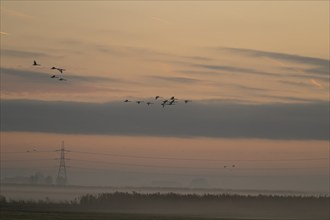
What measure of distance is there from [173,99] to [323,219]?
19057mm

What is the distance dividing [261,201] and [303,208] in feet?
18.6

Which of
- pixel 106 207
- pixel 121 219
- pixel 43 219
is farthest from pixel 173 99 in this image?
pixel 106 207

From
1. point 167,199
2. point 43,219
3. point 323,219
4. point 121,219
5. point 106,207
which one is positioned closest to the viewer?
point 43,219

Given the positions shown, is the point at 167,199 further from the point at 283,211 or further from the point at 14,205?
the point at 14,205

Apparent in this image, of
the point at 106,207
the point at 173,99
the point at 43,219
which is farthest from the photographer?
the point at 106,207

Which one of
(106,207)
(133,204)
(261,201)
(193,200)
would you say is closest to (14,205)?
(106,207)

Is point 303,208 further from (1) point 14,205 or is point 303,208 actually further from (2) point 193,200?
(1) point 14,205

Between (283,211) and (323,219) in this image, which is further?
(283,211)

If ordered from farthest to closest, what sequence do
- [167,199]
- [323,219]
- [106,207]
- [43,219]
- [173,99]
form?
[167,199]
[106,207]
[323,219]
[173,99]
[43,219]

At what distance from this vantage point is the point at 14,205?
7650 cm

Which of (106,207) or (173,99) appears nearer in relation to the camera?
(173,99)

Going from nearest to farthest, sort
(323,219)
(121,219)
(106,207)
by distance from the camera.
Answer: (121,219) < (323,219) < (106,207)

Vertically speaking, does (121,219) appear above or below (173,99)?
Answer: below

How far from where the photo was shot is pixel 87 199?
297ft
